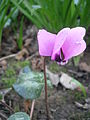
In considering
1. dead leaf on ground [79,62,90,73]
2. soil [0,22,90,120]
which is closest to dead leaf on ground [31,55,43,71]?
soil [0,22,90,120]

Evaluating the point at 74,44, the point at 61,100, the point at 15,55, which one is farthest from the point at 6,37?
the point at 74,44

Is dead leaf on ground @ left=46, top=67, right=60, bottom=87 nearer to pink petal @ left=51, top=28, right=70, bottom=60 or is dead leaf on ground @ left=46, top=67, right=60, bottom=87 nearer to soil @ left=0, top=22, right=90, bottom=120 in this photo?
soil @ left=0, top=22, right=90, bottom=120

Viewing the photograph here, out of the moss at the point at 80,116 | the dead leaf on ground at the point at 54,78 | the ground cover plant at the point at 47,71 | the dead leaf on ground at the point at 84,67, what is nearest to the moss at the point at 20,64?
the ground cover plant at the point at 47,71

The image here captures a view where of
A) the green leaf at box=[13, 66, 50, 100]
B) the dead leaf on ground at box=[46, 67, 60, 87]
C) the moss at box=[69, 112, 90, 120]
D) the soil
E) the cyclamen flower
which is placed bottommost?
the moss at box=[69, 112, 90, 120]

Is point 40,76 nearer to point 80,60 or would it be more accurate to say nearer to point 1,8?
point 1,8

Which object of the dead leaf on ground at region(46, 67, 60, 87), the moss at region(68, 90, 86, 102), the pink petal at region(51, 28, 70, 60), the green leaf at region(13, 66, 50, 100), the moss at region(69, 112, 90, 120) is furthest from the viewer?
the dead leaf on ground at region(46, 67, 60, 87)

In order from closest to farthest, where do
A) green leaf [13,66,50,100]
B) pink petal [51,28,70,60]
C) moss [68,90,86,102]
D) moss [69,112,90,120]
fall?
pink petal [51,28,70,60] → green leaf [13,66,50,100] → moss [69,112,90,120] → moss [68,90,86,102]
